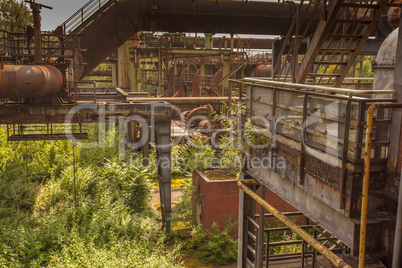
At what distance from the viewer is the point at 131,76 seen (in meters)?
24.3

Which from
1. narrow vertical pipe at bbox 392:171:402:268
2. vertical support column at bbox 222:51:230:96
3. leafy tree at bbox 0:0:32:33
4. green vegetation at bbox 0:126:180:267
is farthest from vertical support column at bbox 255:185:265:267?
leafy tree at bbox 0:0:32:33

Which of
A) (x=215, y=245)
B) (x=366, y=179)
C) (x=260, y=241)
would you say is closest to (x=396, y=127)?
(x=366, y=179)

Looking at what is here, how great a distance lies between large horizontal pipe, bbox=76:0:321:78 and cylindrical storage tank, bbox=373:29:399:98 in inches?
292

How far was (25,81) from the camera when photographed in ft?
31.5

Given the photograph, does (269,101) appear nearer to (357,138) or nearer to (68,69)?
(357,138)

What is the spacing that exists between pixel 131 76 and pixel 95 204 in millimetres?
14034

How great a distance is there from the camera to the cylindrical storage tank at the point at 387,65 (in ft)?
16.2

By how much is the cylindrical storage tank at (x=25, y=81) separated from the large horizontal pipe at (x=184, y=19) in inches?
81.3

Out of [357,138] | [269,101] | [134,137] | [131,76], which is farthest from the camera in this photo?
[131,76]

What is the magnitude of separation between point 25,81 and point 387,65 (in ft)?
27.6

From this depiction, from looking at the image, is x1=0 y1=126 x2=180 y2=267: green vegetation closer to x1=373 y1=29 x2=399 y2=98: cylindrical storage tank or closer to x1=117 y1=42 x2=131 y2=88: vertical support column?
x1=373 y1=29 x2=399 y2=98: cylindrical storage tank

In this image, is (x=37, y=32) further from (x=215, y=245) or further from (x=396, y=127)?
(x=396, y=127)

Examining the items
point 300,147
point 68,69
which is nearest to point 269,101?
point 300,147

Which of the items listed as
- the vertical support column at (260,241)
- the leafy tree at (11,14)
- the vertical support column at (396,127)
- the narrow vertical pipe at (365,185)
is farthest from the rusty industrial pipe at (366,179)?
the leafy tree at (11,14)
